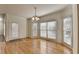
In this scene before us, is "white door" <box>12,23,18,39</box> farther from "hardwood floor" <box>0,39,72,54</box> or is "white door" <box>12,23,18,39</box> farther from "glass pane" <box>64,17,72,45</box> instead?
"glass pane" <box>64,17,72,45</box>

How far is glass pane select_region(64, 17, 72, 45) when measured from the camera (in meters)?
1.99

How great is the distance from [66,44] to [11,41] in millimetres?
860

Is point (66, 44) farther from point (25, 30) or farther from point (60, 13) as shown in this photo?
point (25, 30)

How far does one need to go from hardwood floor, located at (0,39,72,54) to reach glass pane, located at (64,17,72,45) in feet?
0.42

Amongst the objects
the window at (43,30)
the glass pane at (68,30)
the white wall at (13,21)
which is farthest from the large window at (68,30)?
the white wall at (13,21)

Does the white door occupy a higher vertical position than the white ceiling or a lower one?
lower

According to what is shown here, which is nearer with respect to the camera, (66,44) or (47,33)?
(66,44)

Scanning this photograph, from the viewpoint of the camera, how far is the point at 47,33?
211 centimetres

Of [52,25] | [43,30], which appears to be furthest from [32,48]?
[52,25]

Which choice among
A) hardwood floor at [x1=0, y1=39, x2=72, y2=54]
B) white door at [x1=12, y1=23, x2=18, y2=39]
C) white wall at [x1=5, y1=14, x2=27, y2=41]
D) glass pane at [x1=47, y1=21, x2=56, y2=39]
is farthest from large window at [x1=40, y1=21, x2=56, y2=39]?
white door at [x1=12, y1=23, x2=18, y2=39]

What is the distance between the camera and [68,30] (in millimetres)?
1993

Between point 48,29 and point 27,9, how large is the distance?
46 centimetres
